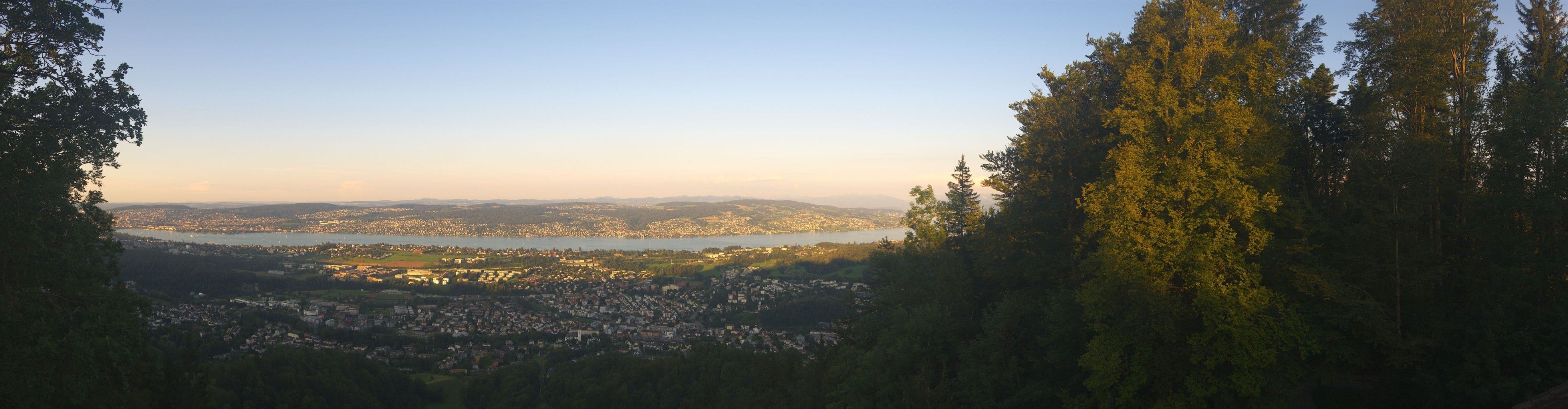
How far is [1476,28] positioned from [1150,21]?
6.85m

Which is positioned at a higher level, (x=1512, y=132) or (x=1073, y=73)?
(x=1073, y=73)

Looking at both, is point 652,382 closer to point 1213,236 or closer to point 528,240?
point 1213,236

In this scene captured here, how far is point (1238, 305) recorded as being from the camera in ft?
33.3

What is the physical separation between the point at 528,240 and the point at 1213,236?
150 m

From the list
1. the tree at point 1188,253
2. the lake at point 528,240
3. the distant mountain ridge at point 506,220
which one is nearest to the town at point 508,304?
the tree at point 1188,253

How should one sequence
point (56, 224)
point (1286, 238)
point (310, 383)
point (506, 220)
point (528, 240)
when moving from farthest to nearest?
point (506, 220), point (528, 240), point (310, 383), point (1286, 238), point (56, 224)

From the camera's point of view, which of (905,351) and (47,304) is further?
(905,351)

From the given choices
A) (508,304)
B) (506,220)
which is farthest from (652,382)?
(506,220)

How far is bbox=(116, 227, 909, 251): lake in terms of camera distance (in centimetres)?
12069

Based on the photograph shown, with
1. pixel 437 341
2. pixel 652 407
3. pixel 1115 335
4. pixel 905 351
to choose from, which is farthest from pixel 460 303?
pixel 1115 335

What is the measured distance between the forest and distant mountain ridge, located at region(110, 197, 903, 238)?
410 feet

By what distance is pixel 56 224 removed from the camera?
8.77 m

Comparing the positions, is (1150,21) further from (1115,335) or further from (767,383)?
(767,383)

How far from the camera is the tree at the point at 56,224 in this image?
8.02 metres
